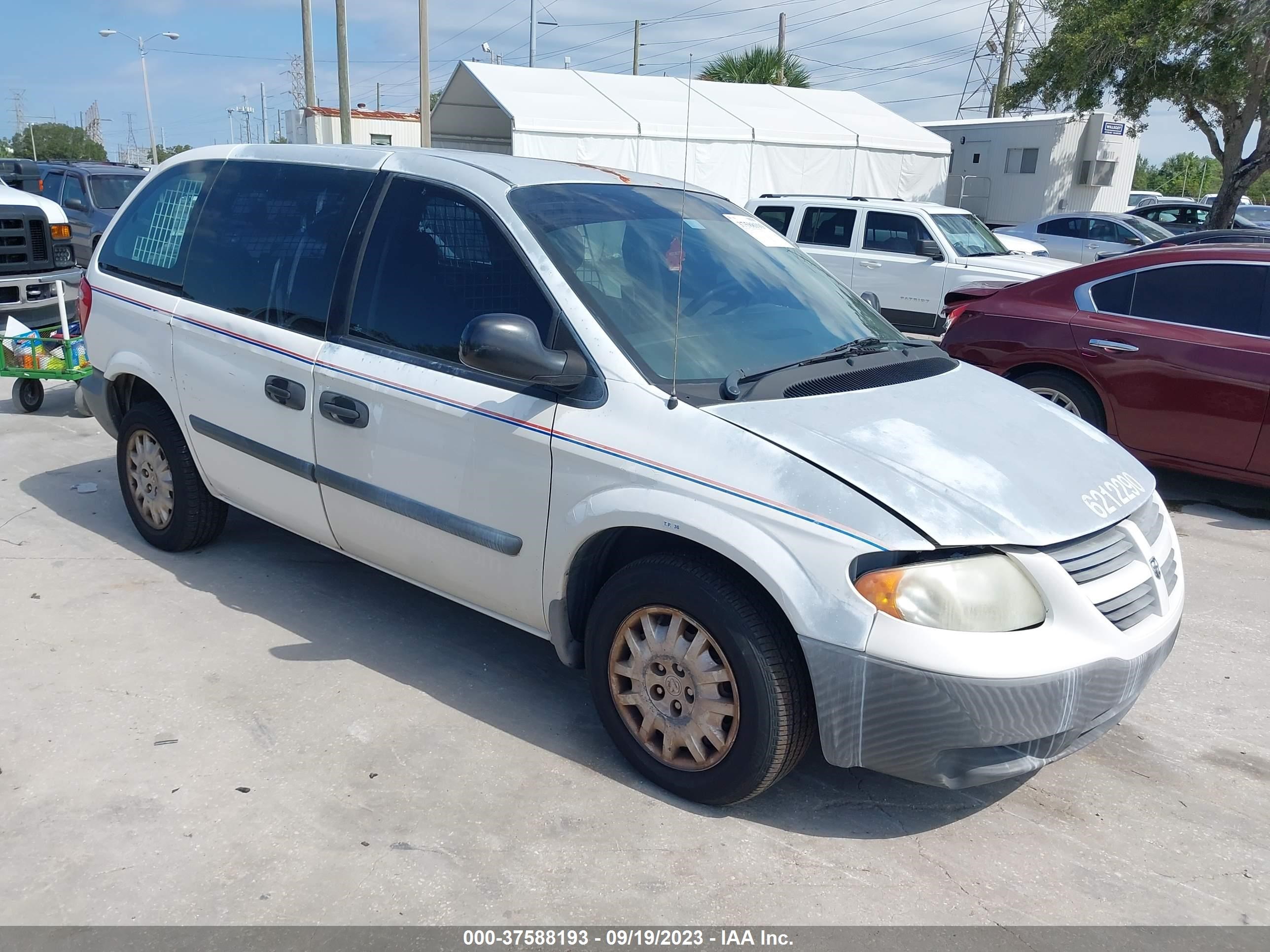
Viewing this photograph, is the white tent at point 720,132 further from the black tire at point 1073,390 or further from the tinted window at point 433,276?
the tinted window at point 433,276

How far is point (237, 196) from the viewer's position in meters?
4.50

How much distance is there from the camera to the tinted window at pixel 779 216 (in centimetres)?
1379

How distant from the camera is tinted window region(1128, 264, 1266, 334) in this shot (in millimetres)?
6137

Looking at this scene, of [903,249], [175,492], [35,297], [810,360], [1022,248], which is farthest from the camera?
[1022,248]

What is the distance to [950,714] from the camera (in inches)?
106

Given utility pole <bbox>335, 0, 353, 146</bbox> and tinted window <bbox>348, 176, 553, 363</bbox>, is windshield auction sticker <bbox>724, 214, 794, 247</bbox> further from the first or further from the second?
utility pole <bbox>335, 0, 353, 146</bbox>

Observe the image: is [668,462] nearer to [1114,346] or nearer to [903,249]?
[1114,346]

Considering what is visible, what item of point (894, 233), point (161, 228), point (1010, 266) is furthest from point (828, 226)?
point (161, 228)

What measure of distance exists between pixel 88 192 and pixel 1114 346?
15.2 metres

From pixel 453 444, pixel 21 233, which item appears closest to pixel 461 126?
pixel 21 233

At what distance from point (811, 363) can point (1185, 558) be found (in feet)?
10.8

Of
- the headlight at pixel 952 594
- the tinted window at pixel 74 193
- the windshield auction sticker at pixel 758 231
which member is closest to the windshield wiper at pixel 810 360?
the windshield auction sticker at pixel 758 231

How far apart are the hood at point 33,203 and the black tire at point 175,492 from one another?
18.3 ft
